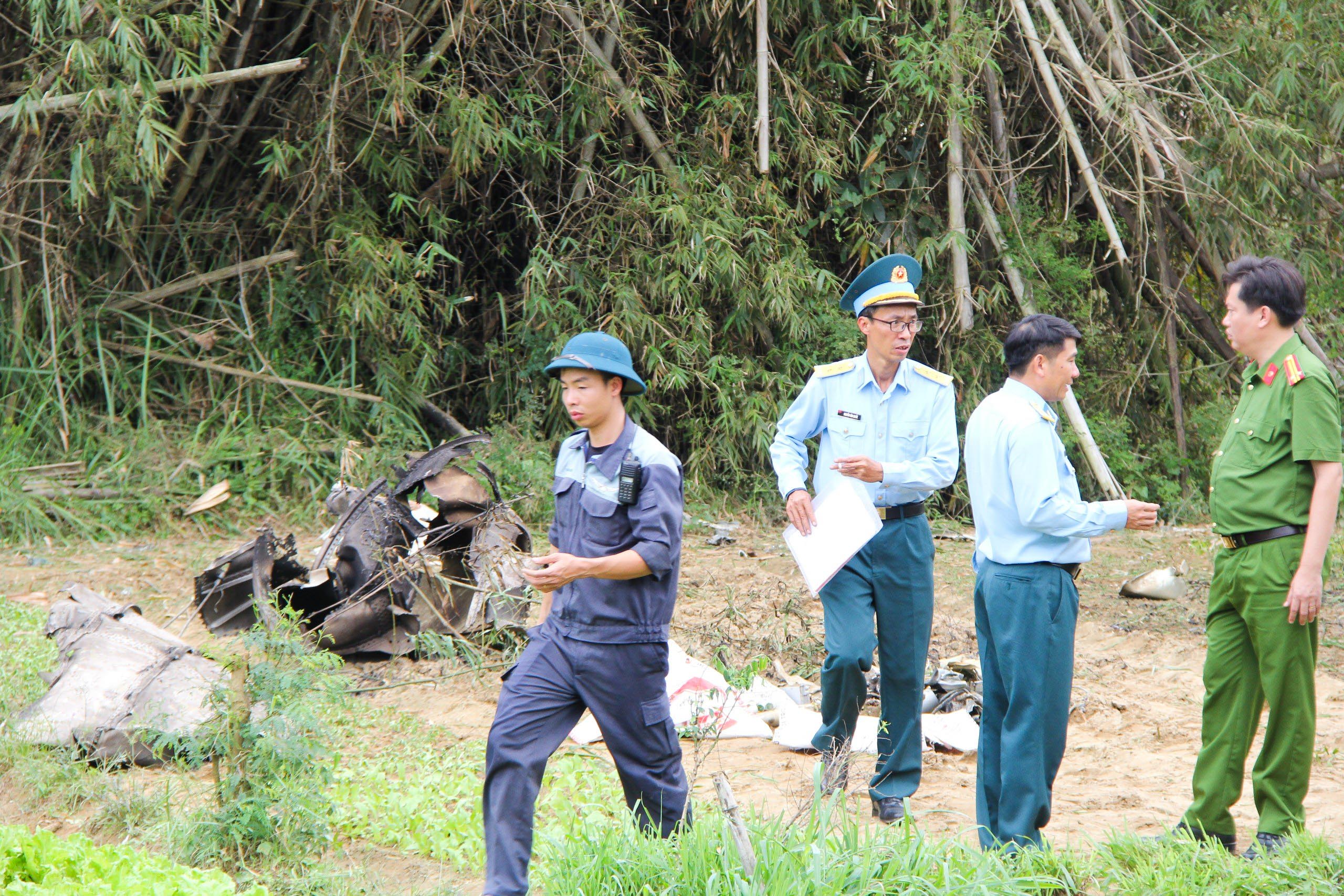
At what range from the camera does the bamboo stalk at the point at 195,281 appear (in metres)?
8.45

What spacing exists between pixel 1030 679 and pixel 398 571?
3.02 metres

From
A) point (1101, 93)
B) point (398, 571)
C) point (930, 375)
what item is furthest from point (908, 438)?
point (1101, 93)

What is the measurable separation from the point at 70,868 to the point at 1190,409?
986 centimetres

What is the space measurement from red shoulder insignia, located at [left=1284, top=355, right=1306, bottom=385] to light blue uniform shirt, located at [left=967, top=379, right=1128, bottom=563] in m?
0.59

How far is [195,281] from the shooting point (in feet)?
27.9

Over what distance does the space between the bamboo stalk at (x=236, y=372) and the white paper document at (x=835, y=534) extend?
5.51 meters

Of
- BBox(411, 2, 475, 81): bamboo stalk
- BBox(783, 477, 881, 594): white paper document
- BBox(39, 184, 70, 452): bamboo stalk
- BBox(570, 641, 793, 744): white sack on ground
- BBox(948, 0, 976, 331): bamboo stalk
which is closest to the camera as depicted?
BBox(783, 477, 881, 594): white paper document

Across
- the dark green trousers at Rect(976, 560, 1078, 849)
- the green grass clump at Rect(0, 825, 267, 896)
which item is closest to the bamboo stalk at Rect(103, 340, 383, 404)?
the green grass clump at Rect(0, 825, 267, 896)

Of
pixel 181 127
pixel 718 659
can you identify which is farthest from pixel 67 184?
pixel 718 659

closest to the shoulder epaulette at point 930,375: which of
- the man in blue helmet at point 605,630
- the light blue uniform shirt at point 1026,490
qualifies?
the light blue uniform shirt at point 1026,490

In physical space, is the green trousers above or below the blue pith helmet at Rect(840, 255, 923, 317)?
below

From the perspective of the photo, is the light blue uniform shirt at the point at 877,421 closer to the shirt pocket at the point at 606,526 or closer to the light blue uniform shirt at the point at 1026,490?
the light blue uniform shirt at the point at 1026,490

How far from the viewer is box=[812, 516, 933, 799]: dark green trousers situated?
3748 millimetres

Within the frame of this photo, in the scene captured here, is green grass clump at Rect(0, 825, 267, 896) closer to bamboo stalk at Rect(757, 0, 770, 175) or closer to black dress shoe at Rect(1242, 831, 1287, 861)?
black dress shoe at Rect(1242, 831, 1287, 861)
